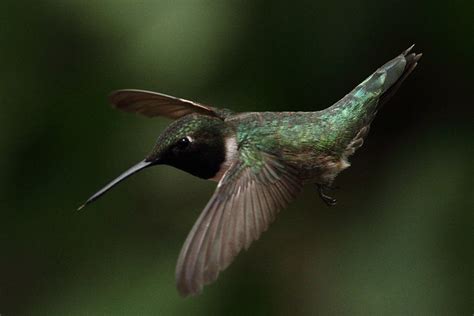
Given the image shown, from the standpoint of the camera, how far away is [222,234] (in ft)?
3.97

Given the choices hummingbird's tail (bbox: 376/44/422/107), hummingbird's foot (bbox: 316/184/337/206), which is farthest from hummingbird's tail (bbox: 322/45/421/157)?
hummingbird's foot (bbox: 316/184/337/206)

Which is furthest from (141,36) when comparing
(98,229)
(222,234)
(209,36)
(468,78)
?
(222,234)

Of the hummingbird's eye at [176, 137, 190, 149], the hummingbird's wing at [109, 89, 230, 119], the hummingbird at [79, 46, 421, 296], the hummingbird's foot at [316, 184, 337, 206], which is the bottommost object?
the hummingbird's foot at [316, 184, 337, 206]

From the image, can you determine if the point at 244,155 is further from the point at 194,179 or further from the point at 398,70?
the point at 194,179

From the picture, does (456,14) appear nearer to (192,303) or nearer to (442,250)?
(442,250)

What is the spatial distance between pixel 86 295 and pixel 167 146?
1068mm

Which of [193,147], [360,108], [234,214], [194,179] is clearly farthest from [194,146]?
[194,179]

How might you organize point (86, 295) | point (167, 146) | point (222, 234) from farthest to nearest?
1. point (86, 295)
2. point (167, 146)
3. point (222, 234)

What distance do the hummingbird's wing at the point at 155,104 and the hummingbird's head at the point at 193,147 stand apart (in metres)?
0.12

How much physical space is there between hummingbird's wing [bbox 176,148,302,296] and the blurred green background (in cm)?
80

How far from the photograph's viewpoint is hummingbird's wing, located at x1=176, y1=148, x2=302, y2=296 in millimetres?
Answer: 1115

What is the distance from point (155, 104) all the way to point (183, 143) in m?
0.30

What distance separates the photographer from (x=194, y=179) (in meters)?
2.38

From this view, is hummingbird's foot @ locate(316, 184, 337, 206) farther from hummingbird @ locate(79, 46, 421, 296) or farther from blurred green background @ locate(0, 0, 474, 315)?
blurred green background @ locate(0, 0, 474, 315)
